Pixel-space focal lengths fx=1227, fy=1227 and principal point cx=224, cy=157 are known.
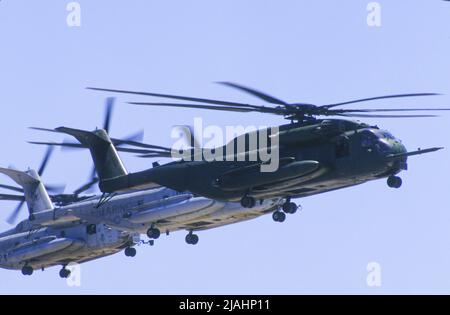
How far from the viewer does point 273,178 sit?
1989 inches

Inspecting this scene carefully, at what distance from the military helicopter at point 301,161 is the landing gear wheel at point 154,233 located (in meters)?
11.0

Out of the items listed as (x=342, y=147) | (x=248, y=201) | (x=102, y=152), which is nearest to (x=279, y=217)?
(x=248, y=201)

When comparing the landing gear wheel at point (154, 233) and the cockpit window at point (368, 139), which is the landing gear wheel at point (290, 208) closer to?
the cockpit window at point (368, 139)

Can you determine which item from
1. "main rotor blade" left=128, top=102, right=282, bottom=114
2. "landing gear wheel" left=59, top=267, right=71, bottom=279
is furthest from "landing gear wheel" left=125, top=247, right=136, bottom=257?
"main rotor blade" left=128, top=102, right=282, bottom=114

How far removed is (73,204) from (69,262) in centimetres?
731

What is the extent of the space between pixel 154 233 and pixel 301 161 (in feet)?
57.5

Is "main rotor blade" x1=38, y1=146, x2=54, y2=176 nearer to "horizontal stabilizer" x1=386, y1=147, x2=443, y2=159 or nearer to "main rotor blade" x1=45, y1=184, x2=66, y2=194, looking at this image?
"main rotor blade" x1=45, y1=184, x2=66, y2=194

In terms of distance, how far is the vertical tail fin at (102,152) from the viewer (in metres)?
60.2

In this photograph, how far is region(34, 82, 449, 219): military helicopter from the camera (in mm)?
48625

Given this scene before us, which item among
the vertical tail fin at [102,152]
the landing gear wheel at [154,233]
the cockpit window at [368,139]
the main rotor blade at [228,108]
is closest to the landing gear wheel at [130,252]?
the landing gear wheel at [154,233]

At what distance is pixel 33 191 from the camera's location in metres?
73.2

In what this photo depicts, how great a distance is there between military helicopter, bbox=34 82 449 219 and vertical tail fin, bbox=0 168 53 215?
19.3 m
